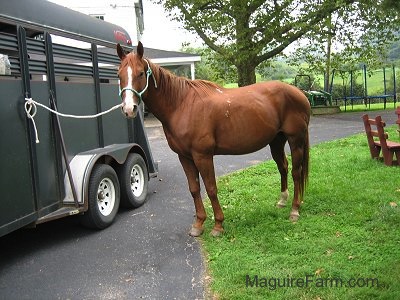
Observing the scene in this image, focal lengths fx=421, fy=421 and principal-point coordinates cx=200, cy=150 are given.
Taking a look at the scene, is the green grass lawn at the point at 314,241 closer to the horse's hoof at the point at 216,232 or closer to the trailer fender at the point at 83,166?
the horse's hoof at the point at 216,232

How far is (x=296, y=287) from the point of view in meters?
3.53

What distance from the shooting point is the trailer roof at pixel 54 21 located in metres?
4.35

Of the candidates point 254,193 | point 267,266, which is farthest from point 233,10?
point 267,266

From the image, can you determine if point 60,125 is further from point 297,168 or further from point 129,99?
point 297,168

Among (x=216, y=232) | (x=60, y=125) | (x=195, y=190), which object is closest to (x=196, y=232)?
(x=216, y=232)

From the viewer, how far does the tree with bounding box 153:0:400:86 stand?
56.9 feet

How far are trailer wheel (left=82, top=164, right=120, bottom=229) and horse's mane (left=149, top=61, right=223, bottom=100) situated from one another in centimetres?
145

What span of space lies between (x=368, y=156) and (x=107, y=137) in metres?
5.19

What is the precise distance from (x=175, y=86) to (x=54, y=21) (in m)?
1.68

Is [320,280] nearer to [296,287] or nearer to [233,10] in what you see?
[296,287]

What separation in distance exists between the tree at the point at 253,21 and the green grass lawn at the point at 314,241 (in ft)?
37.8

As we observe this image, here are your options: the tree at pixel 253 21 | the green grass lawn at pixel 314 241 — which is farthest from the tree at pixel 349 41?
the green grass lawn at pixel 314 241

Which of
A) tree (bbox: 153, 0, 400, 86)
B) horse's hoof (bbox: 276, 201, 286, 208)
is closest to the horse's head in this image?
horse's hoof (bbox: 276, 201, 286, 208)

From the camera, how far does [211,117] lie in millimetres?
4809
